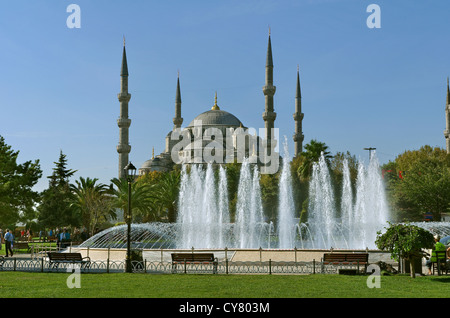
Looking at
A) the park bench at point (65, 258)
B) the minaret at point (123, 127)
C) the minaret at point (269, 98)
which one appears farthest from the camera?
the minaret at point (123, 127)

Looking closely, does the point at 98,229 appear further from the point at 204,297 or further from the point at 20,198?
the point at 204,297

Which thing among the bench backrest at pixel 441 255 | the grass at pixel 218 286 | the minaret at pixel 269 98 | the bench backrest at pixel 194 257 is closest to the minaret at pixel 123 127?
the minaret at pixel 269 98

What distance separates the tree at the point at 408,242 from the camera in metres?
11.0

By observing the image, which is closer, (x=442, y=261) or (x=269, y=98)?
(x=442, y=261)

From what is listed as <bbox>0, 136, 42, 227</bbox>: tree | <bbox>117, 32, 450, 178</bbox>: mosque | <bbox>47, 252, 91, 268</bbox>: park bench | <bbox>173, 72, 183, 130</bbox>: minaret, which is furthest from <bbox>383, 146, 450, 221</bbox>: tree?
<bbox>173, 72, 183, 130</bbox>: minaret

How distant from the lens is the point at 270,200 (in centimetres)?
4125

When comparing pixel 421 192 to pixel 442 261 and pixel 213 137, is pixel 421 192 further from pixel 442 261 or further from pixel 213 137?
pixel 213 137

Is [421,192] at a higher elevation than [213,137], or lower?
lower

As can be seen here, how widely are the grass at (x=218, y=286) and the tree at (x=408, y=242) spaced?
478mm

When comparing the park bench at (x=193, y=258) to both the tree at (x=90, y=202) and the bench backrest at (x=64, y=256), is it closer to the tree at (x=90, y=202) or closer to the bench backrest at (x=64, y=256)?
the bench backrest at (x=64, y=256)

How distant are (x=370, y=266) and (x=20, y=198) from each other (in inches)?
837

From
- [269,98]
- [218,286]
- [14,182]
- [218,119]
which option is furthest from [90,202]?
[218,119]

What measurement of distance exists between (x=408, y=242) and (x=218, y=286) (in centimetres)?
412

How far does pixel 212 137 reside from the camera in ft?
260
